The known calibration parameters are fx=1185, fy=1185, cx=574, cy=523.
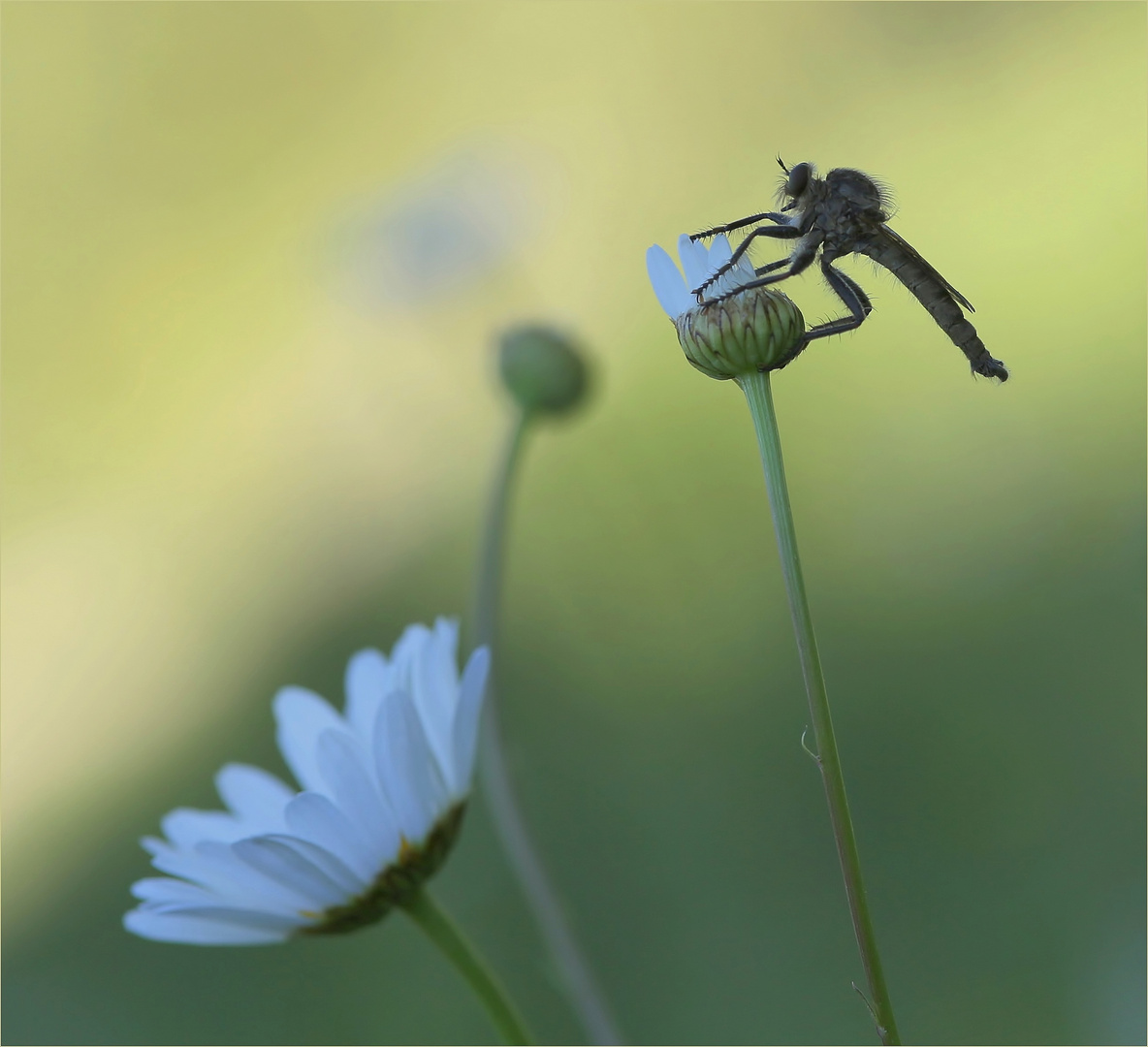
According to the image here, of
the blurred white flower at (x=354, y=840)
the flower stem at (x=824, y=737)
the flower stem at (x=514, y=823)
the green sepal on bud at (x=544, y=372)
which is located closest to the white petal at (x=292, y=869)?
the blurred white flower at (x=354, y=840)

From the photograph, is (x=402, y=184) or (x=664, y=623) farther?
(x=402, y=184)

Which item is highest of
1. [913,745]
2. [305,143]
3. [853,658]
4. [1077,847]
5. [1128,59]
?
[305,143]

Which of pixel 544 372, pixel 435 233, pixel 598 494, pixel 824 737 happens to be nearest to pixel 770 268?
pixel 824 737

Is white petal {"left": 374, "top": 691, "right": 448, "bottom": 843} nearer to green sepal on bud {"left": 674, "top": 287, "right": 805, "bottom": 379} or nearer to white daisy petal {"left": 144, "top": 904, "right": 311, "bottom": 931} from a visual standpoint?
white daisy petal {"left": 144, "top": 904, "right": 311, "bottom": 931}

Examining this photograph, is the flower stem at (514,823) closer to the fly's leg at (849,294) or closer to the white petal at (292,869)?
the white petal at (292,869)

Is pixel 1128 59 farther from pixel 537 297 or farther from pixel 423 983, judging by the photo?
pixel 423 983

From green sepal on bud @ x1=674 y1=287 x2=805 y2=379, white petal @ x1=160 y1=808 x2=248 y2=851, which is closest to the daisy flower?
green sepal on bud @ x1=674 y1=287 x2=805 y2=379

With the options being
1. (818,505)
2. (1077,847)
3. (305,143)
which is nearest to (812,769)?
(1077,847)
